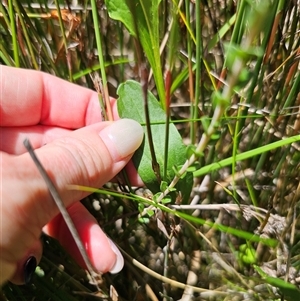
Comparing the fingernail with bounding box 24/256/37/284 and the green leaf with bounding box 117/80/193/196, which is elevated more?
the green leaf with bounding box 117/80/193/196

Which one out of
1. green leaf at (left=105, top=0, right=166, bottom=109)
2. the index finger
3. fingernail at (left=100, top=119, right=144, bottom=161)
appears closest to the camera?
green leaf at (left=105, top=0, right=166, bottom=109)

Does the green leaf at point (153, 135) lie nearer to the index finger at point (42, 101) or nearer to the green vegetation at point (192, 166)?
the green vegetation at point (192, 166)

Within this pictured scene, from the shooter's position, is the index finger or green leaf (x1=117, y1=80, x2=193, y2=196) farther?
the index finger

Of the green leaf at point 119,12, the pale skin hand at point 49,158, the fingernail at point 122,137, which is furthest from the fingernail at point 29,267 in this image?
the green leaf at point 119,12

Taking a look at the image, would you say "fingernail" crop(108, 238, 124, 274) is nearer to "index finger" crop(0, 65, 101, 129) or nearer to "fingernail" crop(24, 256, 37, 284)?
"fingernail" crop(24, 256, 37, 284)

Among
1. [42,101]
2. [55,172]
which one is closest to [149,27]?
[55,172]

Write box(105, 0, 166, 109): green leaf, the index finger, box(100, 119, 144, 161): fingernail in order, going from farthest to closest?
the index finger < box(100, 119, 144, 161): fingernail < box(105, 0, 166, 109): green leaf

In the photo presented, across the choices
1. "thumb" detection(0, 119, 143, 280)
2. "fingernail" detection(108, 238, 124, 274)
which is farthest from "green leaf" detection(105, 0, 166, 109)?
"fingernail" detection(108, 238, 124, 274)
